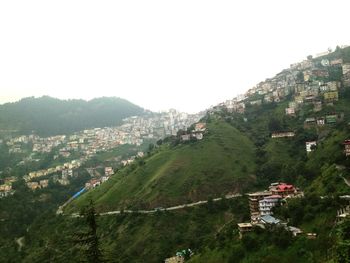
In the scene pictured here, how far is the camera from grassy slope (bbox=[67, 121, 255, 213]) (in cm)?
7956

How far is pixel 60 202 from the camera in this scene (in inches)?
4628

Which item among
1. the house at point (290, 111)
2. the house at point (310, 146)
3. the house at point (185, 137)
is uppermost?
the house at point (290, 111)

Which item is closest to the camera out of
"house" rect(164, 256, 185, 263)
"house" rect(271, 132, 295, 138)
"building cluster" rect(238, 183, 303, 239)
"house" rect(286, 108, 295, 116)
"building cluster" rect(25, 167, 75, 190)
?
"building cluster" rect(238, 183, 303, 239)

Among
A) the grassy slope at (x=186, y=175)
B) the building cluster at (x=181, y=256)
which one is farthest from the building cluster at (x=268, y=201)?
the grassy slope at (x=186, y=175)

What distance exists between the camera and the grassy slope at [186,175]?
79562 mm

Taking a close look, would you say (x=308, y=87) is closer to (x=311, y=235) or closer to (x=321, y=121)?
(x=321, y=121)

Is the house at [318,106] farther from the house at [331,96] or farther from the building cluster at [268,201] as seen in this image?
the building cluster at [268,201]

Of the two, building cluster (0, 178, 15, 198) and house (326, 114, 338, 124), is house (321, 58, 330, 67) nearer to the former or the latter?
house (326, 114, 338, 124)

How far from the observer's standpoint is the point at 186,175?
85.5 meters

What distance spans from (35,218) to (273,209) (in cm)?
6460

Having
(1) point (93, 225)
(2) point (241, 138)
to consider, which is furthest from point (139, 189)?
(1) point (93, 225)

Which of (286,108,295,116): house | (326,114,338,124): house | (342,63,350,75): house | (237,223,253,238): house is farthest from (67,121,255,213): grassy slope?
(342,63,350,75): house

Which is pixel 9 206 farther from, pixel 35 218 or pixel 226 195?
pixel 226 195

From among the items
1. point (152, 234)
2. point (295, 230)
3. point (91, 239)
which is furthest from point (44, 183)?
point (91, 239)
